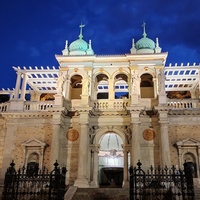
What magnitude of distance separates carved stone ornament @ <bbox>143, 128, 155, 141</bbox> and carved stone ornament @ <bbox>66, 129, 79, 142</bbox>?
16.8 ft

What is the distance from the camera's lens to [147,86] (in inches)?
977

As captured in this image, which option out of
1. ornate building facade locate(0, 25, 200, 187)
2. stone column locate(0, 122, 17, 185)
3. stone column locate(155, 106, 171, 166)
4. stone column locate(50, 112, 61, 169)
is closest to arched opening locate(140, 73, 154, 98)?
ornate building facade locate(0, 25, 200, 187)

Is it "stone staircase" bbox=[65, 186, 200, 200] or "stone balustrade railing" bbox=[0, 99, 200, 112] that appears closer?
"stone staircase" bbox=[65, 186, 200, 200]

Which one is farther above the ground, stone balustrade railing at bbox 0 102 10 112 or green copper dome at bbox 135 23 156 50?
green copper dome at bbox 135 23 156 50

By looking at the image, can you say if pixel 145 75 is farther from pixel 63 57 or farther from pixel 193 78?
pixel 63 57

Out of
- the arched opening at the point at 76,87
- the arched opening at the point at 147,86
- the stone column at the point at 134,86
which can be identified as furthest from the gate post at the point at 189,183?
the arched opening at the point at 76,87

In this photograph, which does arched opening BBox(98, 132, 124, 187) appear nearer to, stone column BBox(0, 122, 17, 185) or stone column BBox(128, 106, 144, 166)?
stone column BBox(128, 106, 144, 166)

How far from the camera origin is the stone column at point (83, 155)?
64.1 feet

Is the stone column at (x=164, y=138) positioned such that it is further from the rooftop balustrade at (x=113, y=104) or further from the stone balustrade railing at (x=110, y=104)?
the stone balustrade railing at (x=110, y=104)

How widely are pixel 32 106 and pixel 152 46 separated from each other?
11273 millimetres

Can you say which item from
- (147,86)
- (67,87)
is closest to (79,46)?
(67,87)

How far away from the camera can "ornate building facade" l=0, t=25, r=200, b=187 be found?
20391mm

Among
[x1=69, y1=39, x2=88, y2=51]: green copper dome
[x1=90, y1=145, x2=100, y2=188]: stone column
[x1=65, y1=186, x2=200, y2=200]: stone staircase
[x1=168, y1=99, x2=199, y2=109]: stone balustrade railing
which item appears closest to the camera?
[x1=65, y1=186, x2=200, y2=200]: stone staircase

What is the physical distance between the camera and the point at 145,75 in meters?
24.3
